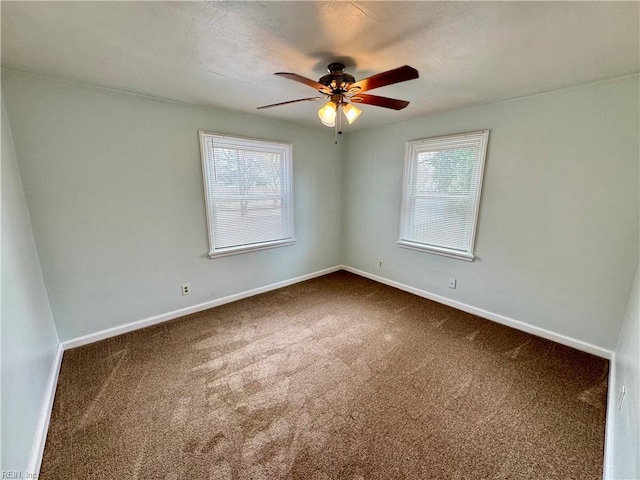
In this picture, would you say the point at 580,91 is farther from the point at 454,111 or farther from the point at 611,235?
the point at 611,235

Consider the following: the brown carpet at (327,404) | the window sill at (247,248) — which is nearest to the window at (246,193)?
the window sill at (247,248)

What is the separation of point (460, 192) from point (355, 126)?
1699mm

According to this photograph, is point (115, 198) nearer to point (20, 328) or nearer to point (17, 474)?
point (20, 328)

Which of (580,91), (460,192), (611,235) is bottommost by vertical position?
(611,235)

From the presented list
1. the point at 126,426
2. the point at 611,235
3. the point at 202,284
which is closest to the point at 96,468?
the point at 126,426

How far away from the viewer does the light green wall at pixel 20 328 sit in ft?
3.80

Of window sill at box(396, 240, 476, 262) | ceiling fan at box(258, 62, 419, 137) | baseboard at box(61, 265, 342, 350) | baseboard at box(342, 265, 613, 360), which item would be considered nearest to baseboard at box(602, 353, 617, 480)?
baseboard at box(342, 265, 613, 360)

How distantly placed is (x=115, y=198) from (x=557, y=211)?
403 cm

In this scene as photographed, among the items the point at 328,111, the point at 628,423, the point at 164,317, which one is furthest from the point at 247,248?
the point at 628,423

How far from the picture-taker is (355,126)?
3623mm

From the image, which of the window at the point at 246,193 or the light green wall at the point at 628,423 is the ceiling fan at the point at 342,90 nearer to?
the window at the point at 246,193

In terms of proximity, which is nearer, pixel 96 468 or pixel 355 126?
pixel 96 468

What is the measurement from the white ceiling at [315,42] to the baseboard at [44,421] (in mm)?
2188

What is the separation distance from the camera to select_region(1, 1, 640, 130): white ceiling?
124cm
